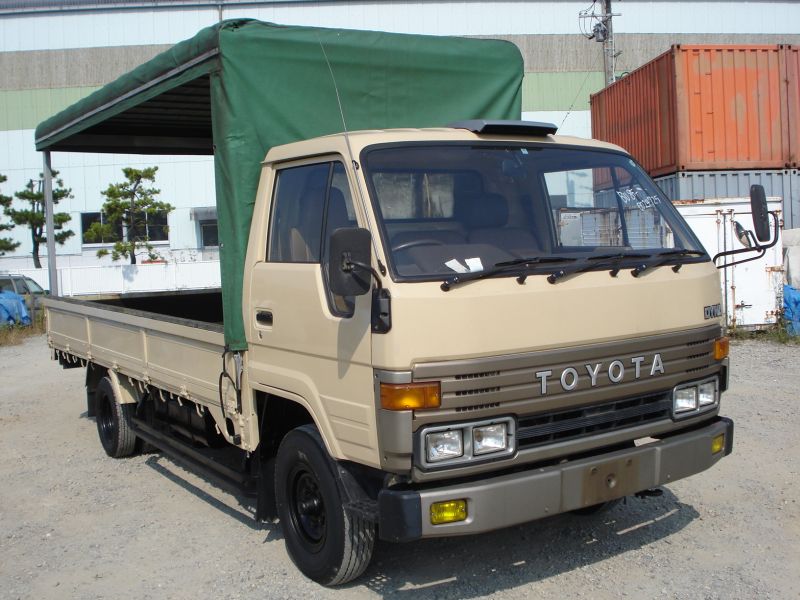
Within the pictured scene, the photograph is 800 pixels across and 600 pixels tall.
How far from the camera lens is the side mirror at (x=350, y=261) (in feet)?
11.1

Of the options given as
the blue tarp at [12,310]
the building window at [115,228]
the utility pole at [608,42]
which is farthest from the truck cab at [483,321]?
the building window at [115,228]

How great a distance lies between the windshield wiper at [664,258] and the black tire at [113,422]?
4506 mm

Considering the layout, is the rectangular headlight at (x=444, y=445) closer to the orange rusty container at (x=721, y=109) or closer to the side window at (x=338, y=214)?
the side window at (x=338, y=214)

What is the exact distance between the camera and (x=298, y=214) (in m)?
4.30

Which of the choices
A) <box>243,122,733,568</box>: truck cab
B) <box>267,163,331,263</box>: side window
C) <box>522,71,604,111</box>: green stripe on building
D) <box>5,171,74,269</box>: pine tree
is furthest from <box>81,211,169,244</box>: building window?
<box>243,122,733,568</box>: truck cab

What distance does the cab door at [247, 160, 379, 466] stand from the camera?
3615 mm

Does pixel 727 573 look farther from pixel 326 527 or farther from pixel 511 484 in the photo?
pixel 326 527

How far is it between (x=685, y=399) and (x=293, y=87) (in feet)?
8.92

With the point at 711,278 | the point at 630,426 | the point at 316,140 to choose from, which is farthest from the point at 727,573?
the point at 316,140

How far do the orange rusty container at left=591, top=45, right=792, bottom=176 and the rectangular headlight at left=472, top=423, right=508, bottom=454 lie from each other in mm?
12614

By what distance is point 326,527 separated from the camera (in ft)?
13.2

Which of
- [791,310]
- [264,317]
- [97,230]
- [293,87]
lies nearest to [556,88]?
[97,230]

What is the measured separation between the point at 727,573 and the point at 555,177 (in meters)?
2.25

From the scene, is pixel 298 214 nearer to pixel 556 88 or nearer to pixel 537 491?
pixel 537 491
